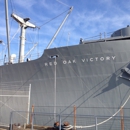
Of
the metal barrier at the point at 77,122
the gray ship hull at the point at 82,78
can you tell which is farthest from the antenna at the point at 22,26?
the metal barrier at the point at 77,122

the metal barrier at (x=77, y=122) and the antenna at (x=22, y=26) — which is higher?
the antenna at (x=22, y=26)

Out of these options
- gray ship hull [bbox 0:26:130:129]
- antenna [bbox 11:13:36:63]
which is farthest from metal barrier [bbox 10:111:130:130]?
antenna [bbox 11:13:36:63]

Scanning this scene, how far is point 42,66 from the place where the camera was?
44.4 feet

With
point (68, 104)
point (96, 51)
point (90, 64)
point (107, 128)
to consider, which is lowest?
point (107, 128)

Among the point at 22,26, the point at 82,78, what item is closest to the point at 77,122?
the point at 82,78

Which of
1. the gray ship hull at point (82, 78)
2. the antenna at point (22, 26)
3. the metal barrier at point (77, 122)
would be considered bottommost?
the metal barrier at point (77, 122)

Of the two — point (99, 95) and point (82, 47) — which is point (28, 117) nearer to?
point (99, 95)

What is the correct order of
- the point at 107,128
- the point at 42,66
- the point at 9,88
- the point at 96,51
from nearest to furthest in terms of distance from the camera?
the point at 107,128, the point at 96,51, the point at 42,66, the point at 9,88

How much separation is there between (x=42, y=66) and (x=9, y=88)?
13.2ft

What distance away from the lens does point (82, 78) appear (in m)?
12.1

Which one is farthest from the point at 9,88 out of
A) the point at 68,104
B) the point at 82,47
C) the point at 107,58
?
the point at 107,58

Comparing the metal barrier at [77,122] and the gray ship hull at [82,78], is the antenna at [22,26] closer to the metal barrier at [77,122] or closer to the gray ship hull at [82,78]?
the gray ship hull at [82,78]

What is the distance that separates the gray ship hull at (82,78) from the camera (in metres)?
11.1

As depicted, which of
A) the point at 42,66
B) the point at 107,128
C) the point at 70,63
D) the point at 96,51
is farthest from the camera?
the point at 42,66
